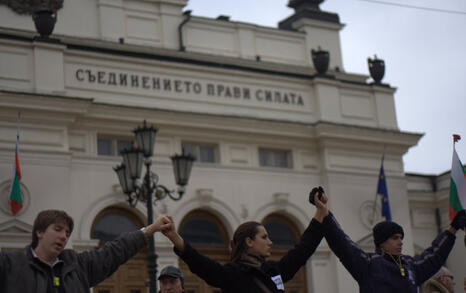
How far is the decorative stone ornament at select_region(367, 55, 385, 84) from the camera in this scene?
22.8 metres

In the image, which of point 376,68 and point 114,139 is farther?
point 376,68

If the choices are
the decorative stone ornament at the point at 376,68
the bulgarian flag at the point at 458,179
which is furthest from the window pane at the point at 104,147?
the bulgarian flag at the point at 458,179

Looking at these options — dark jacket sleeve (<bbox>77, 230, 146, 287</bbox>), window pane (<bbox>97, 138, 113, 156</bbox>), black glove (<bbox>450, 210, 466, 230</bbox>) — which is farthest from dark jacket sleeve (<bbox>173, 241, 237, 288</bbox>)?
window pane (<bbox>97, 138, 113, 156</bbox>)

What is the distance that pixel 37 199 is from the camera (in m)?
16.8

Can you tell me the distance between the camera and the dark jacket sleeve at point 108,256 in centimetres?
486

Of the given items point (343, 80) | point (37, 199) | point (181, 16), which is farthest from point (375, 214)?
point (37, 199)

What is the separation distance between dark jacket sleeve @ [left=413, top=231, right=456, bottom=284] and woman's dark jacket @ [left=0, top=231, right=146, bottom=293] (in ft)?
8.63

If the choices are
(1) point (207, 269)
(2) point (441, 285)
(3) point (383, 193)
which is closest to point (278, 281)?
(1) point (207, 269)

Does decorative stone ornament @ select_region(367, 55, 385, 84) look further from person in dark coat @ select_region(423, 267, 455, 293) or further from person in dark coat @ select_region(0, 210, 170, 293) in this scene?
person in dark coat @ select_region(0, 210, 170, 293)

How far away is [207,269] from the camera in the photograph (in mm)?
5227

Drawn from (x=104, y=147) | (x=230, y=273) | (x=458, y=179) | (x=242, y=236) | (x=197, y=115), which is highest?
(x=197, y=115)

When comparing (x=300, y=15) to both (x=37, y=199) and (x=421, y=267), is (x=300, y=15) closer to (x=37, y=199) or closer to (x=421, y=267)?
(x=37, y=199)

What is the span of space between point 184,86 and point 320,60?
4193mm

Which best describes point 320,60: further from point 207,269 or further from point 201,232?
point 207,269
